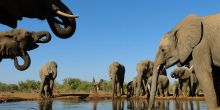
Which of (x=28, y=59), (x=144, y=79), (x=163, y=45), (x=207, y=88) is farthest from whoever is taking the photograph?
(x=144, y=79)

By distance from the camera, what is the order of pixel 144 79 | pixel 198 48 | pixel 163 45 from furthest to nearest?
pixel 144 79, pixel 163 45, pixel 198 48

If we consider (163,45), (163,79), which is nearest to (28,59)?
(163,45)

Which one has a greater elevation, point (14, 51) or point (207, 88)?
point (14, 51)

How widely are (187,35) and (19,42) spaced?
6.32 m

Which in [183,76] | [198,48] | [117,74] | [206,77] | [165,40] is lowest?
[206,77]

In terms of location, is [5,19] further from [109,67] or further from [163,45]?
[109,67]

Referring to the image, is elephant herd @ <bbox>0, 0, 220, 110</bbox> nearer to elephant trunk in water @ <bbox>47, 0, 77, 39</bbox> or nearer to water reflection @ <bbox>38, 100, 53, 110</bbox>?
elephant trunk in water @ <bbox>47, 0, 77, 39</bbox>

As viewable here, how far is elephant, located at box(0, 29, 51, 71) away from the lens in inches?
534

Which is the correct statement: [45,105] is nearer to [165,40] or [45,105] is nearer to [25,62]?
[25,62]

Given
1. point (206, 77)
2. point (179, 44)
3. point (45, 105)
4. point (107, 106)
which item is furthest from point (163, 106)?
point (206, 77)

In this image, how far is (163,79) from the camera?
28172 mm

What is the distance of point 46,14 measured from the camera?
294 inches

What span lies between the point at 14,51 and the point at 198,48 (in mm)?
6548

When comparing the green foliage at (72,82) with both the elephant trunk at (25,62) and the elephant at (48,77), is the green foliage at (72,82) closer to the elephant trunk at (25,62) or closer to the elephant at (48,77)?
the elephant at (48,77)
